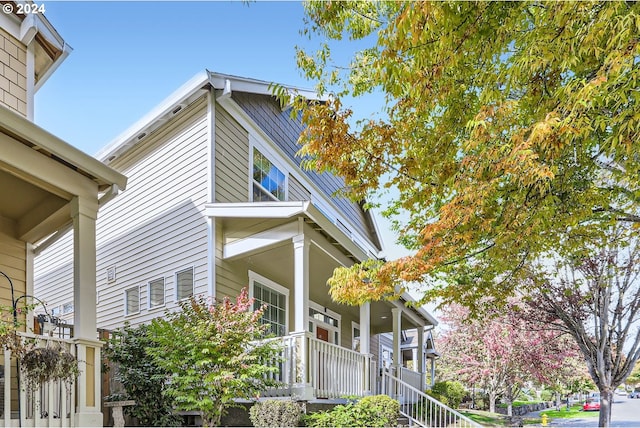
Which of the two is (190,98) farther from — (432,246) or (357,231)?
(357,231)

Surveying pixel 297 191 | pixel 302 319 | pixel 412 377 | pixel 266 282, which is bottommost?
pixel 412 377

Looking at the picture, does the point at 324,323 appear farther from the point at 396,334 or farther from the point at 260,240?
the point at 260,240

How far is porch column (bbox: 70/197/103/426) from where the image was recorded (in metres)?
6.52

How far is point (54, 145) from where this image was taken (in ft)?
21.3

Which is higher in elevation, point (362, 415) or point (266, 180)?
point (266, 180)

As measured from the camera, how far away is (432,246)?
6.63m

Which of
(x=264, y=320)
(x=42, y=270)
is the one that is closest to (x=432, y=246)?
(x=264, y=320)

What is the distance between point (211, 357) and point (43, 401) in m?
2.28

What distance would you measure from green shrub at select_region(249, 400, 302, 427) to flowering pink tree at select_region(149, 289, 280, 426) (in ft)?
0.80

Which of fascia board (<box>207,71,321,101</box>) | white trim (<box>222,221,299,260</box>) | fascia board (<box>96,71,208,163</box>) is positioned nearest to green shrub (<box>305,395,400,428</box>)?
white trim (<box>222,221,299,260</box>)

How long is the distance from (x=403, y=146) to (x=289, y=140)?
26.3 ft

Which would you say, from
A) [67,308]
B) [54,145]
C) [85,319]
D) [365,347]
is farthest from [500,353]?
[54,145]

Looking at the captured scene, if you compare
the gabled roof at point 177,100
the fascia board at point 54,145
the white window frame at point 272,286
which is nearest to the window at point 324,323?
the white window frame at point 272,286

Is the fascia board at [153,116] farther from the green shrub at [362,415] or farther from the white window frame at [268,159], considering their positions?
the green shrub at [362,415]
